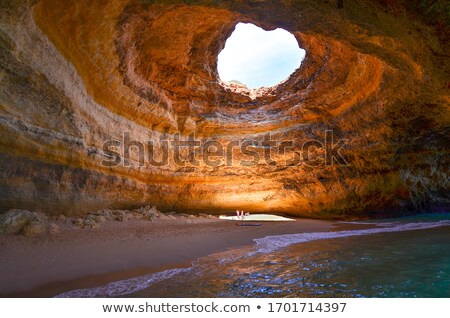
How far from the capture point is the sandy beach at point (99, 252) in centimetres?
394

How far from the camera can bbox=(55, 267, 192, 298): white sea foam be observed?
11.6 ft

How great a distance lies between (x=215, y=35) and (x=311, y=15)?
4.49 m

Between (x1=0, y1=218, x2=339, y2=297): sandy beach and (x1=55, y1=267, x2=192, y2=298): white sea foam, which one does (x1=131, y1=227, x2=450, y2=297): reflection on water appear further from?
(x1=0, y1=218, x2=339, y2=297): sandy beach

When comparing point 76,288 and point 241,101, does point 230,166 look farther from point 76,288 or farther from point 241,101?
point 76,288

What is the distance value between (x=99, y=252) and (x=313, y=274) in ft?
12.1

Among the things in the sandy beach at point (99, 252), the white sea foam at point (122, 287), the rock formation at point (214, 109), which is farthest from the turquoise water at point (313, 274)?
the rock formation at point (214, 109)

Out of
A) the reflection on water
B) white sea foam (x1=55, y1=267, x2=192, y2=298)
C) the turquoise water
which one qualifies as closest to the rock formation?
white sea foam (x1=55, y1=267, x2=192, y2=298)

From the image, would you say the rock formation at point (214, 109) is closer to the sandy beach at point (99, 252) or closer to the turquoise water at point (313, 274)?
the sandy beach at point (99, 252)

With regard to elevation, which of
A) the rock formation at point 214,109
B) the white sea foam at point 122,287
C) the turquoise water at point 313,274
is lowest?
the white sea foam at point 122,287

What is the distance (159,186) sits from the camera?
10508mm

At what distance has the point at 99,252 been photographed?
528cm

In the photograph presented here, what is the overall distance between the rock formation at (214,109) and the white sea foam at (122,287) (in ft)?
13.1

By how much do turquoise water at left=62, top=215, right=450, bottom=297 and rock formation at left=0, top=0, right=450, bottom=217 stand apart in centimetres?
440
